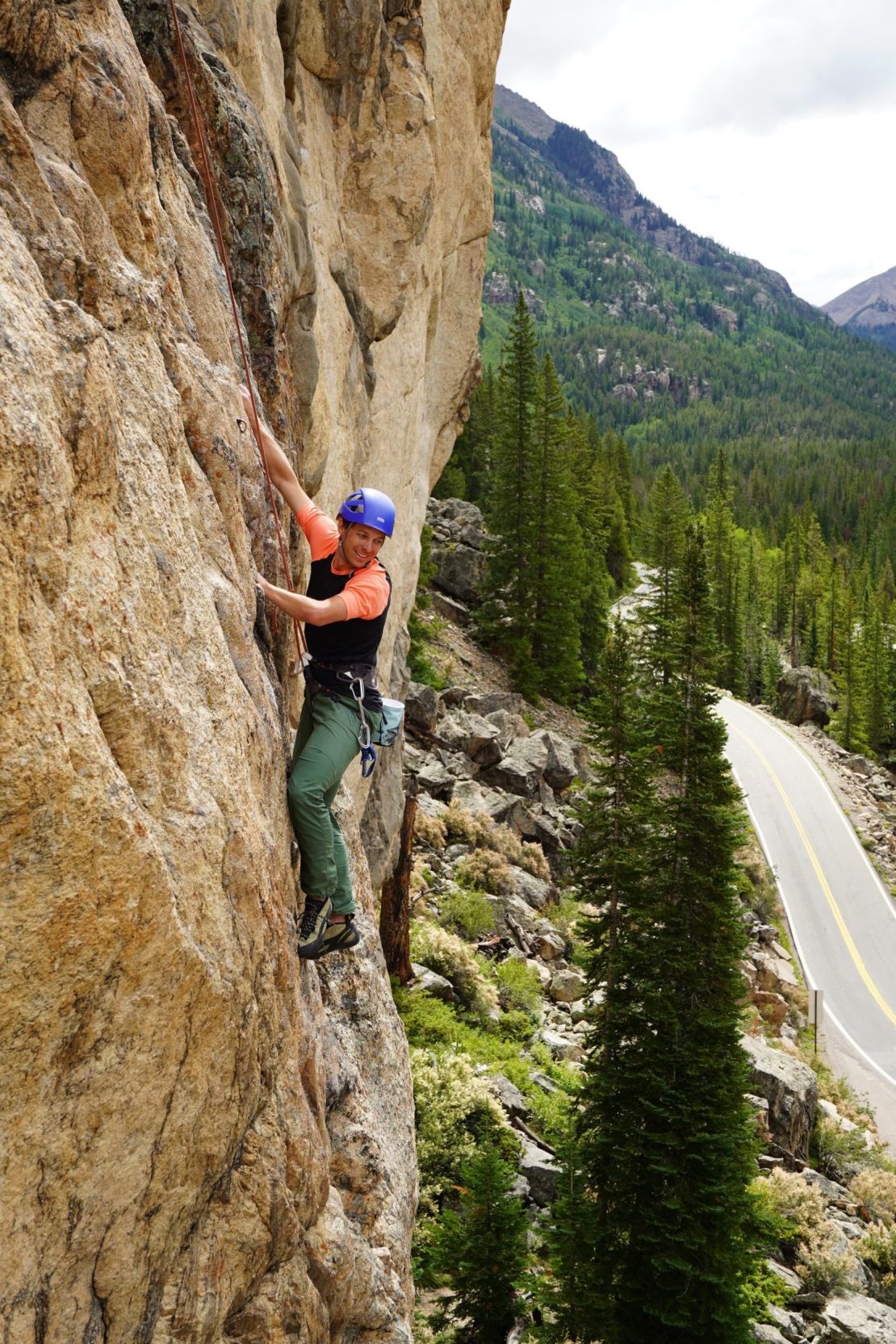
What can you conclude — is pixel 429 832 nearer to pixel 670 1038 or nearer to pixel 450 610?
pixel 670 1038

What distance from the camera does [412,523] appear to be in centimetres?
1512

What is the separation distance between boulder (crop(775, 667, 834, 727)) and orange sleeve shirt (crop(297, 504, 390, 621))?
67620mm

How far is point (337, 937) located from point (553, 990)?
17.4m

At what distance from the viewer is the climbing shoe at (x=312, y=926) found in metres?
5.80

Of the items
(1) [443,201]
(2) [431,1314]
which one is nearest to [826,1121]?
(2) [431,1314]

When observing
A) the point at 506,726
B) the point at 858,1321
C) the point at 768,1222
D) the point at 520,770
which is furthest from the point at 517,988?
the point at 506,726

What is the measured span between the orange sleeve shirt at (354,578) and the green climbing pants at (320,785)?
22.9 inches

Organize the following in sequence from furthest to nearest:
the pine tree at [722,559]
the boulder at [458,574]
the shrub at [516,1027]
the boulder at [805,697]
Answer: the pine tree at [722,559], the boulder at [805,697], the boulder at [458,574], the shrub at [516,1027]

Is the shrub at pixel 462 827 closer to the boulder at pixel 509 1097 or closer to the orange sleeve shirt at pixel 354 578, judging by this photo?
the boulder at pixel 509 1097

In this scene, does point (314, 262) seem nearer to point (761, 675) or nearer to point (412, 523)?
point (412, 523)

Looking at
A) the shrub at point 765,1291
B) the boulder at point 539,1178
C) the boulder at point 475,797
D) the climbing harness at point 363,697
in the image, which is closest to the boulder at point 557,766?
the boulder at point 475,797

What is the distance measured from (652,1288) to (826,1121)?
442 inches

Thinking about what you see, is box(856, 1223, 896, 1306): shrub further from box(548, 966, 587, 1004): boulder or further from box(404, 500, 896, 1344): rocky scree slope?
box(548, 966, 587, 1004): boulder

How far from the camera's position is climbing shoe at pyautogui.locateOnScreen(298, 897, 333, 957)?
5.80 metres
